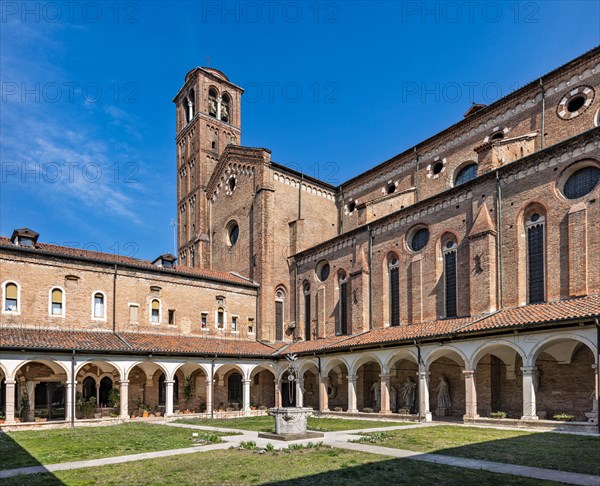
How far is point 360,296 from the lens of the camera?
3114 centimetres

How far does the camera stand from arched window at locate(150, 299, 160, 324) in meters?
31.1

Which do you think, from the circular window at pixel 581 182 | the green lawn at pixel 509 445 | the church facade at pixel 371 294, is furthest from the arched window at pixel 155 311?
the circular window at pixel 581 182

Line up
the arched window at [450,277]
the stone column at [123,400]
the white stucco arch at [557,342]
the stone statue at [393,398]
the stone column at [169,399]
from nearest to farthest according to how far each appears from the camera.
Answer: the white stucco arch at [557,342]
the arched window at [450,277]
the stone column at [123,400]
the stone statue at [393,398]
the stone column at [169,399]

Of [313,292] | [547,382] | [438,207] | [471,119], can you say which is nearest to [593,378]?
[547,382]

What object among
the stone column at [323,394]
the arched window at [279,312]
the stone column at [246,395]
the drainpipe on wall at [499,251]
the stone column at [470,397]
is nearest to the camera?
the stone column at [470,397]

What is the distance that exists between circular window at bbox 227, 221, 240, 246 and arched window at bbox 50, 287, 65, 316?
1541cm

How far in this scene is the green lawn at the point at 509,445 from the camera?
12.1 m

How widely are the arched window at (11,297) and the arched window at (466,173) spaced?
24571mm

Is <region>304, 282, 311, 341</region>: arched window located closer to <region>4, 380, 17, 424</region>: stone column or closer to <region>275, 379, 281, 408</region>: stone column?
<region>275, 379, 281, 408</region>: stone column

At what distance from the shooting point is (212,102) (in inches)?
1882

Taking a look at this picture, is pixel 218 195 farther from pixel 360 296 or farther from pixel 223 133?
pixel 360 296

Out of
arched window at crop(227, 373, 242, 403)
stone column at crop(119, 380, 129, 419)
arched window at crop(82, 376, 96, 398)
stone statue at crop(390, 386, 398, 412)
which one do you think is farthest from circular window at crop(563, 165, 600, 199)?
arched window at crop(82, 376, 96, 398)

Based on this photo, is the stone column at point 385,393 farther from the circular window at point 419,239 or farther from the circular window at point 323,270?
the circular window at point 323,270

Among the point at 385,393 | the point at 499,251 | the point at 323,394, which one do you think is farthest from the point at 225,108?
the point at 385,393
